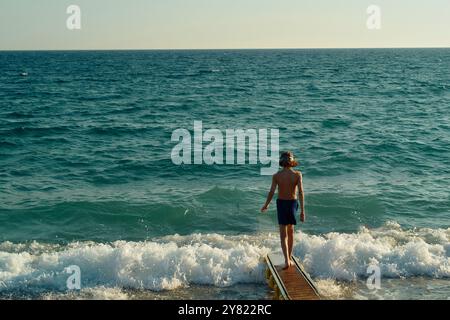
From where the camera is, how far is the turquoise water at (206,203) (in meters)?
10.3

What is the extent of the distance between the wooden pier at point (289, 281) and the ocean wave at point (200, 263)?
0.74 meters

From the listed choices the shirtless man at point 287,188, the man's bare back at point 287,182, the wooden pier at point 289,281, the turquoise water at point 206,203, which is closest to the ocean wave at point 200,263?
the turquoise water at point 206,203

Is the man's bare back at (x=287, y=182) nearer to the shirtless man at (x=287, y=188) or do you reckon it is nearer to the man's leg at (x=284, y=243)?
the shirtless man at (x=287, y=188)

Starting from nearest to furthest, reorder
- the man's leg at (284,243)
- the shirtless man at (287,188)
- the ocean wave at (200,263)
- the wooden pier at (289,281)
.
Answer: the wooden pier at (289,281)
the shirtless man at (287,188)
the man's leg at (284,243)
the ocean wave at (200,263)

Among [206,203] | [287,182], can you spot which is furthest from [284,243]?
[206,203]

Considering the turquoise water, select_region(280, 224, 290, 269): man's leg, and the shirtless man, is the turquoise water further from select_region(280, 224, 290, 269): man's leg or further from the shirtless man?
the shirtless man

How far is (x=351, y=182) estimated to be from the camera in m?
17.6

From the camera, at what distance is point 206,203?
1576cm

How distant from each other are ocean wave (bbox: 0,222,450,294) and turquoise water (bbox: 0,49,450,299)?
0.03 meters

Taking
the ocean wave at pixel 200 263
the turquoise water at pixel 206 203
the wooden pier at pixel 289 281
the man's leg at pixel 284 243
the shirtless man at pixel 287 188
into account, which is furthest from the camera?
the turquoise water at pixel 206 203

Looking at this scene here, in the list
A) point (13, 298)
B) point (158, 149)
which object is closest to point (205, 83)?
point (158, 149)

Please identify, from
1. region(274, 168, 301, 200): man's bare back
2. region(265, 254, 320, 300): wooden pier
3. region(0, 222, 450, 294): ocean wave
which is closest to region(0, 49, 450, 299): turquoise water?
region(0, 222, 450, 294): ocean wave

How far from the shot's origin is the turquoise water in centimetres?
1032
